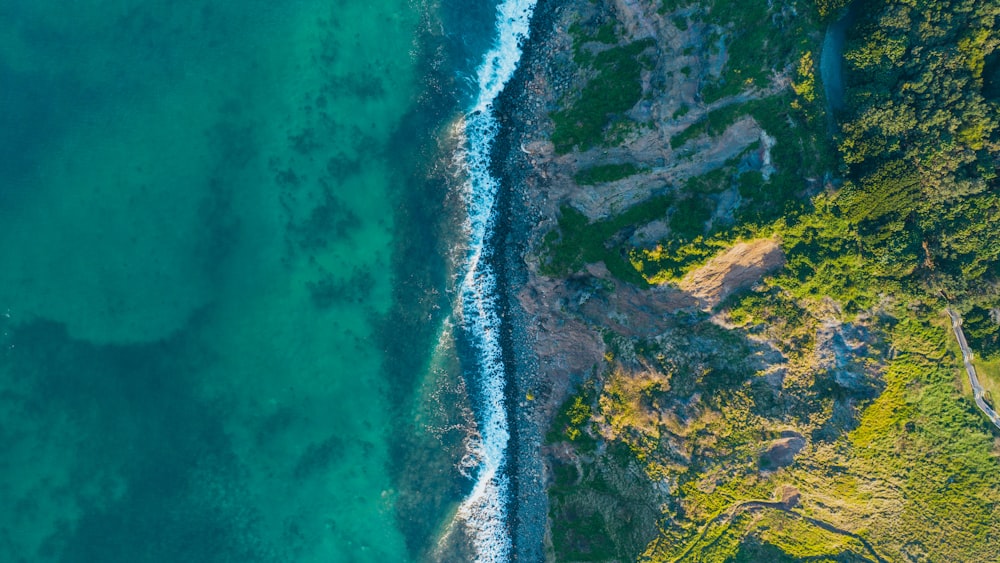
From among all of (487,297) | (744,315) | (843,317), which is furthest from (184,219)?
(843,317)

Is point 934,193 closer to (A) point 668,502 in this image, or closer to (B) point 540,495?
(A) point 668,502

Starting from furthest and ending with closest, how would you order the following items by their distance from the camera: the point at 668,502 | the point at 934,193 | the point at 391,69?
the point at 391,69, the point at 668,502, the point at 934,193

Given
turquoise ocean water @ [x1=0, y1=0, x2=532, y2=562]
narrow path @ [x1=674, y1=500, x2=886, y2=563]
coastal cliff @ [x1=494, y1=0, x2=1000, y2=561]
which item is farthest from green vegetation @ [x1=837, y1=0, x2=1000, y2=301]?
turquoise ocean water @ [x1=0, y1=0, x2=532, y2=562]

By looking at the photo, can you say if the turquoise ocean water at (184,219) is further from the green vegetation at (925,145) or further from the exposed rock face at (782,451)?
the green vegetation at (925,145)

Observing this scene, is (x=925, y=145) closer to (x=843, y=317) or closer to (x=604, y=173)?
(x=843, y=317)

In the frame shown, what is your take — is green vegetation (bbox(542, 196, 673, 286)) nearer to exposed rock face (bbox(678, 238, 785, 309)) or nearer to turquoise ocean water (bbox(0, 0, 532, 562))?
exposed rock face (bbox(678, 238, 785, 309))

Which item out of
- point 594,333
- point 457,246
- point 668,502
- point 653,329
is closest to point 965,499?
point 668,502

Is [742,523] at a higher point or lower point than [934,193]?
lower

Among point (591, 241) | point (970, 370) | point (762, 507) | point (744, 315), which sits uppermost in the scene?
point (591, 241)
